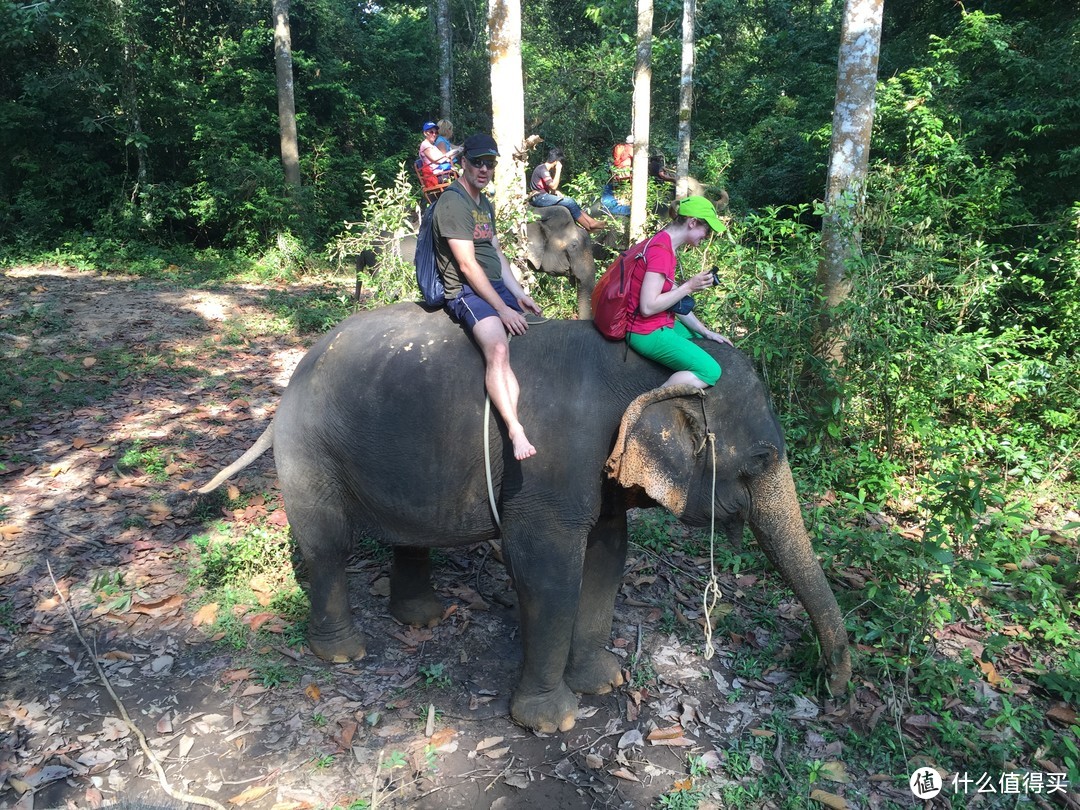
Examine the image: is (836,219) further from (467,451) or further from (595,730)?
(595,730)

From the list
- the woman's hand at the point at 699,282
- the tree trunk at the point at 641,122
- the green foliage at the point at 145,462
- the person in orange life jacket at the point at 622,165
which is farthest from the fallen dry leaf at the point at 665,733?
the person in orange life jacket at the point at 622,165

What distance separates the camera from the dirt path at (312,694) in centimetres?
356

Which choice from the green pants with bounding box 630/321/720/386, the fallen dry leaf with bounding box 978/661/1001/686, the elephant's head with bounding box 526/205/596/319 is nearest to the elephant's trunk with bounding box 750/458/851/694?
the green pants with bounding box 630/321/720/386

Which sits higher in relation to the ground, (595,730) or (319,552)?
(319,552)

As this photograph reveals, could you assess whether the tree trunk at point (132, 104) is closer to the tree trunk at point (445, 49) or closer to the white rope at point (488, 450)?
the tree trunk at point (445, 49)

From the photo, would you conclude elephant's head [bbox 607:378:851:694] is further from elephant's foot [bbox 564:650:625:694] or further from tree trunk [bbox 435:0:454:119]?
tree trunk [bbox 435:0:454:119]

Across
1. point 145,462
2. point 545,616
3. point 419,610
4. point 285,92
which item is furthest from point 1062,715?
point 285,92

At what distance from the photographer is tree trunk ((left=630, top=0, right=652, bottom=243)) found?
39.7 ft

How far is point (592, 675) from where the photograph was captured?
13.9 feet

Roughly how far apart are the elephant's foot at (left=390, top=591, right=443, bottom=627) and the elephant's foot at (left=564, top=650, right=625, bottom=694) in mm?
996

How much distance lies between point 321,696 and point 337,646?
31cm

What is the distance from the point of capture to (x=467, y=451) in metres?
3.84

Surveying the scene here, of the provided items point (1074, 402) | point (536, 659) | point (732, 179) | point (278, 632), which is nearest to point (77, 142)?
point (732, 179)

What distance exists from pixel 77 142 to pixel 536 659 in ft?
57.1
